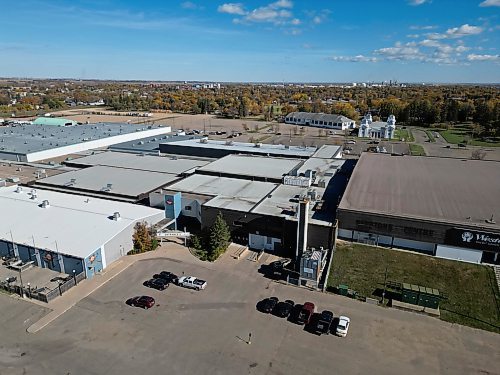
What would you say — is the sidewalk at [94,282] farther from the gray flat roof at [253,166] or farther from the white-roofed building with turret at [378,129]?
the white-roofed building with turret at [378,129]

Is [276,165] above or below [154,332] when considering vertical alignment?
above

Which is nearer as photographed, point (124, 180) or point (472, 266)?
point (472, 266)

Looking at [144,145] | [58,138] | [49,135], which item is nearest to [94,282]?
[144,145]

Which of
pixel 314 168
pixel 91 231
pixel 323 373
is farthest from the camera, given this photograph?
pixel 314 168

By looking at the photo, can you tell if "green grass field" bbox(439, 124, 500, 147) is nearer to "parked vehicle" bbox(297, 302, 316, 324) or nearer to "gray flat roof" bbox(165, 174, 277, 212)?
"gray flat roof" bbox(165, 174, 277, 212)

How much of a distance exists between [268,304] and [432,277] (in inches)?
576

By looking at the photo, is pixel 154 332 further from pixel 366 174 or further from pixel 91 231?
pixel 366 174

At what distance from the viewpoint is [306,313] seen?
25.7 m

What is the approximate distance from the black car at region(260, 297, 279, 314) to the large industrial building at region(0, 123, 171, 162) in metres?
60.5

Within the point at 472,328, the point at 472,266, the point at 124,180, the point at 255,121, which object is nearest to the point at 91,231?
the point at 124,180

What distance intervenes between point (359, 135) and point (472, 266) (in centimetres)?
8369

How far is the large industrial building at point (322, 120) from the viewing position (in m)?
124

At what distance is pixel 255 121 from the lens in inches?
5699

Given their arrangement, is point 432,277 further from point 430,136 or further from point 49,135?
point 430,136
